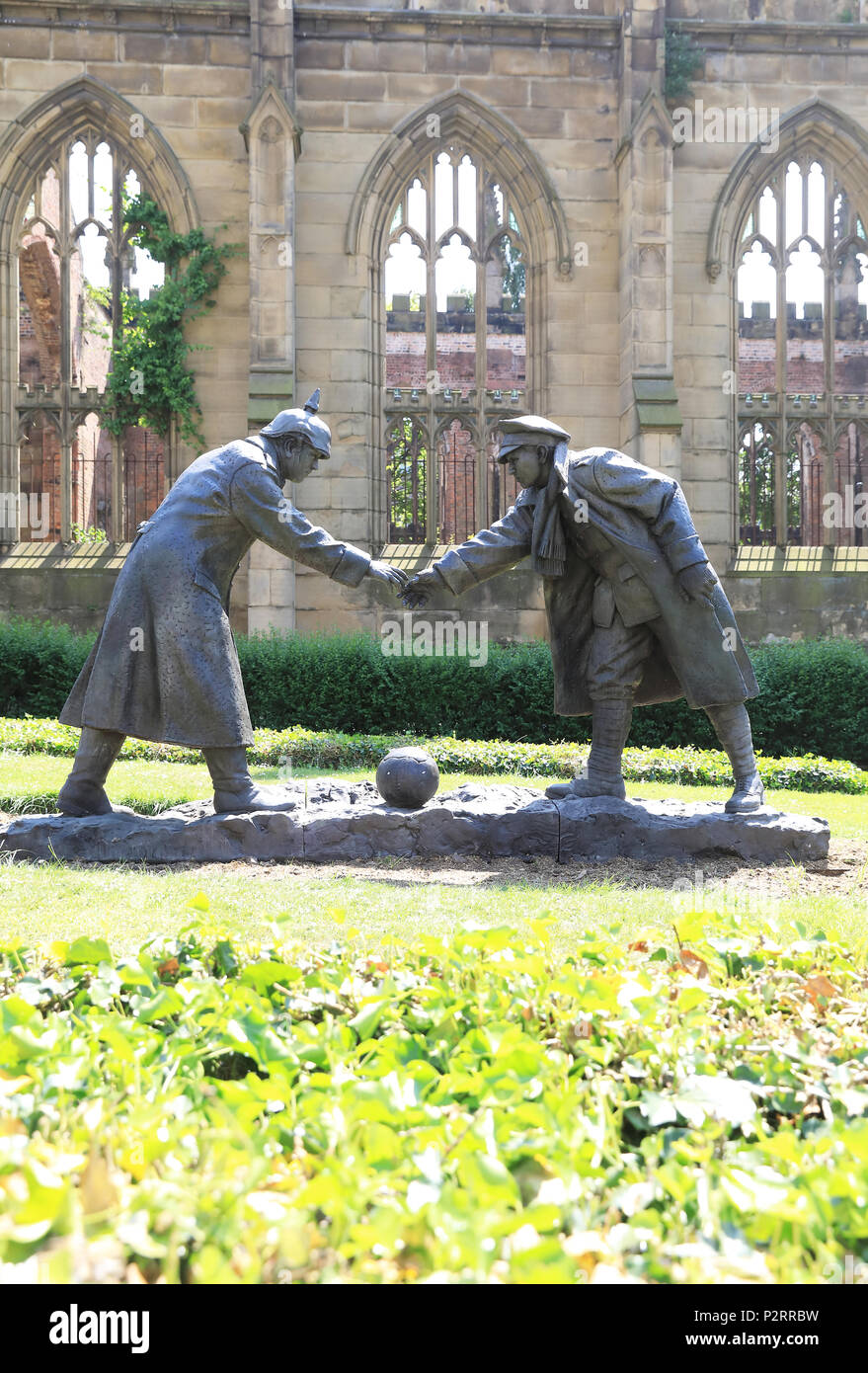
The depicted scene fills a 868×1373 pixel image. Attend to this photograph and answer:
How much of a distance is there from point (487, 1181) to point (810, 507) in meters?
17.1

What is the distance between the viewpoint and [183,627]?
5.41 metres

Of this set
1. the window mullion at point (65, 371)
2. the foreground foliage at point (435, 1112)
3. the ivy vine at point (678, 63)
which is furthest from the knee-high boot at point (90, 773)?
the ivy vine at point (678, 63)

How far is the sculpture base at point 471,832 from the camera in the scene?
565 cm

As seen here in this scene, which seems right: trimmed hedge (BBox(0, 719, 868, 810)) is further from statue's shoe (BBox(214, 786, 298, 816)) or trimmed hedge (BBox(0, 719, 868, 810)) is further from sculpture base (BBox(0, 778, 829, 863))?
statue's shoe (BBox(214, 786, 298, 816))

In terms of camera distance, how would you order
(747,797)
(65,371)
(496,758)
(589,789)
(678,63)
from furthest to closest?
(65,371) → (678,63) → (496,758) → (589,789) → (747,797)

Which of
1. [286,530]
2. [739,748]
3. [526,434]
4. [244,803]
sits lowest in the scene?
[244,803]

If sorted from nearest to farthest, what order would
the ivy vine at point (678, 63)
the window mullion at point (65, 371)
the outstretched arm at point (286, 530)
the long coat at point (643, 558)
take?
the outstretched arm at point (286, 530), the long coat at point (643, 558), the ivy vine at point (678, 63), the window mullion at point (65, 371)

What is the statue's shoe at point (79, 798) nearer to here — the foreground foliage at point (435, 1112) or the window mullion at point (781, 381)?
the foreground foliage at point (435, 1112)

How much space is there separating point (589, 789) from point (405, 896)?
6.16 ft

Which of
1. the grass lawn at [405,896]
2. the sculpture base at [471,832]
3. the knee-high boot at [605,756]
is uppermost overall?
the knee-high boot at [605,756]

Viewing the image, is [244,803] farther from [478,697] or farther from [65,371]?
[65,371]

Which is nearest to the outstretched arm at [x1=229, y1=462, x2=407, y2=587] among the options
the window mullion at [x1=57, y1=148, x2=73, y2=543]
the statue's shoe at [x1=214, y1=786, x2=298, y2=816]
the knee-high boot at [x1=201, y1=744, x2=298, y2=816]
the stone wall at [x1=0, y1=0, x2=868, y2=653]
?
the knee-high boot at [x1=201, y1=744, x2=298, y2=816]

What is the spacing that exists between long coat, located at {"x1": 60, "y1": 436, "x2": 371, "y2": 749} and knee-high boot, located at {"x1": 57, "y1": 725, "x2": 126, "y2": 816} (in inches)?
6.1

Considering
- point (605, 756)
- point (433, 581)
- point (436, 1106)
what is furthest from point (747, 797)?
point (436, 1106)
